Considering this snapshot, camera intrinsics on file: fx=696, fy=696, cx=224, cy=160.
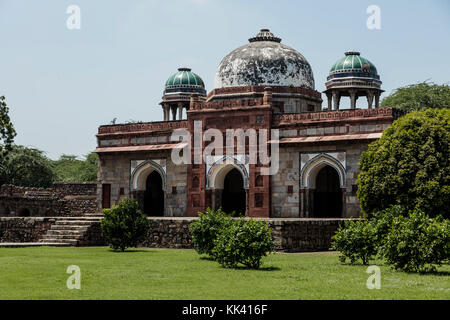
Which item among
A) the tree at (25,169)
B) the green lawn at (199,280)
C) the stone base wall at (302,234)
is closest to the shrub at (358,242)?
the green lawn at (199,280)

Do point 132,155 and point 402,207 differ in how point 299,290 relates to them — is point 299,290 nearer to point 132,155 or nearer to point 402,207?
point 402,207

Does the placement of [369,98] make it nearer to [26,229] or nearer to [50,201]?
[26,229]

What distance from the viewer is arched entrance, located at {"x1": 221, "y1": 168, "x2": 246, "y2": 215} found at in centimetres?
2874

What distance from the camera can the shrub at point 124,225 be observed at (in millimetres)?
20578

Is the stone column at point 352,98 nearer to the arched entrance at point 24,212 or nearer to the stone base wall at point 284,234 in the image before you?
the stone base wall at point 284,234

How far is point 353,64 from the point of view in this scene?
2862cm

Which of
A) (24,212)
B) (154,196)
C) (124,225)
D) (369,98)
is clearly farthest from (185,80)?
(124,225)

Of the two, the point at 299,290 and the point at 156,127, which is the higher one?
the point at 156,127

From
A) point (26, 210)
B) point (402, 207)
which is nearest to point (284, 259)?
point (402, 207)

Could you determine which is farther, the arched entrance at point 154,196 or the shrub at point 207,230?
the arched entrance at point 154,196

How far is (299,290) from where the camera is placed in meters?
11.0

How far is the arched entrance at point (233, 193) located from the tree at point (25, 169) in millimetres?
21675

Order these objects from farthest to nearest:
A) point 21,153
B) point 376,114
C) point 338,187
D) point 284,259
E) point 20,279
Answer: point 21,153 → point 338,187 → point 376,114 → point 284,259 → point 20,279
